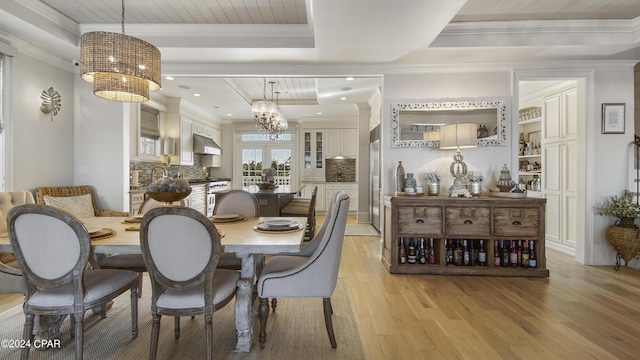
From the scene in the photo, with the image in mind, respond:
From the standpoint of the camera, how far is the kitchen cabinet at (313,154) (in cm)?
783

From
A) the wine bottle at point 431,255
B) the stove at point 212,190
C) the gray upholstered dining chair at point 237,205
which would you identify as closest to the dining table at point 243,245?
the gray upholstered dining chair at point 237,205

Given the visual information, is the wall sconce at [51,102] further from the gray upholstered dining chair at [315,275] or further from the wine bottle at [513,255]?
the wine bottle at [513,255]

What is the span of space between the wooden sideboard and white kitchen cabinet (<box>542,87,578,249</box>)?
48.7 inches

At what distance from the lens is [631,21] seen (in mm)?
2980

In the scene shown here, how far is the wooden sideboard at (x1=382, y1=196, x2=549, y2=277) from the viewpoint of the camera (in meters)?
3.12

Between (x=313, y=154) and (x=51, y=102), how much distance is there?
5375mm

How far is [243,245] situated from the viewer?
5.29 feet

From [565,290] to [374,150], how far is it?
3486mm

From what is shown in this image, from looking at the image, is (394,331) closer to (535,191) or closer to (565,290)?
(565,290)

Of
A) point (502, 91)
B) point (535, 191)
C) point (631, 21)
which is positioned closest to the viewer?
point (631, 21)

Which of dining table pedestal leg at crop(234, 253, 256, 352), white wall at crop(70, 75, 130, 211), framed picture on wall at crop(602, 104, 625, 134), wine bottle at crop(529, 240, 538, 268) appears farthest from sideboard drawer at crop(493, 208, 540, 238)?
white wall at crop(70, 75, 130, 211)

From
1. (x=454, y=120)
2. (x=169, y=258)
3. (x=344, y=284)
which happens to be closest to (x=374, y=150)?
(x=454, y=120)

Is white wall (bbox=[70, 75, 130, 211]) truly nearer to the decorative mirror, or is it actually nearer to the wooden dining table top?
the wooden dining table top

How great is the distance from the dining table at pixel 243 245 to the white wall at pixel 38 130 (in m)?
1.88
